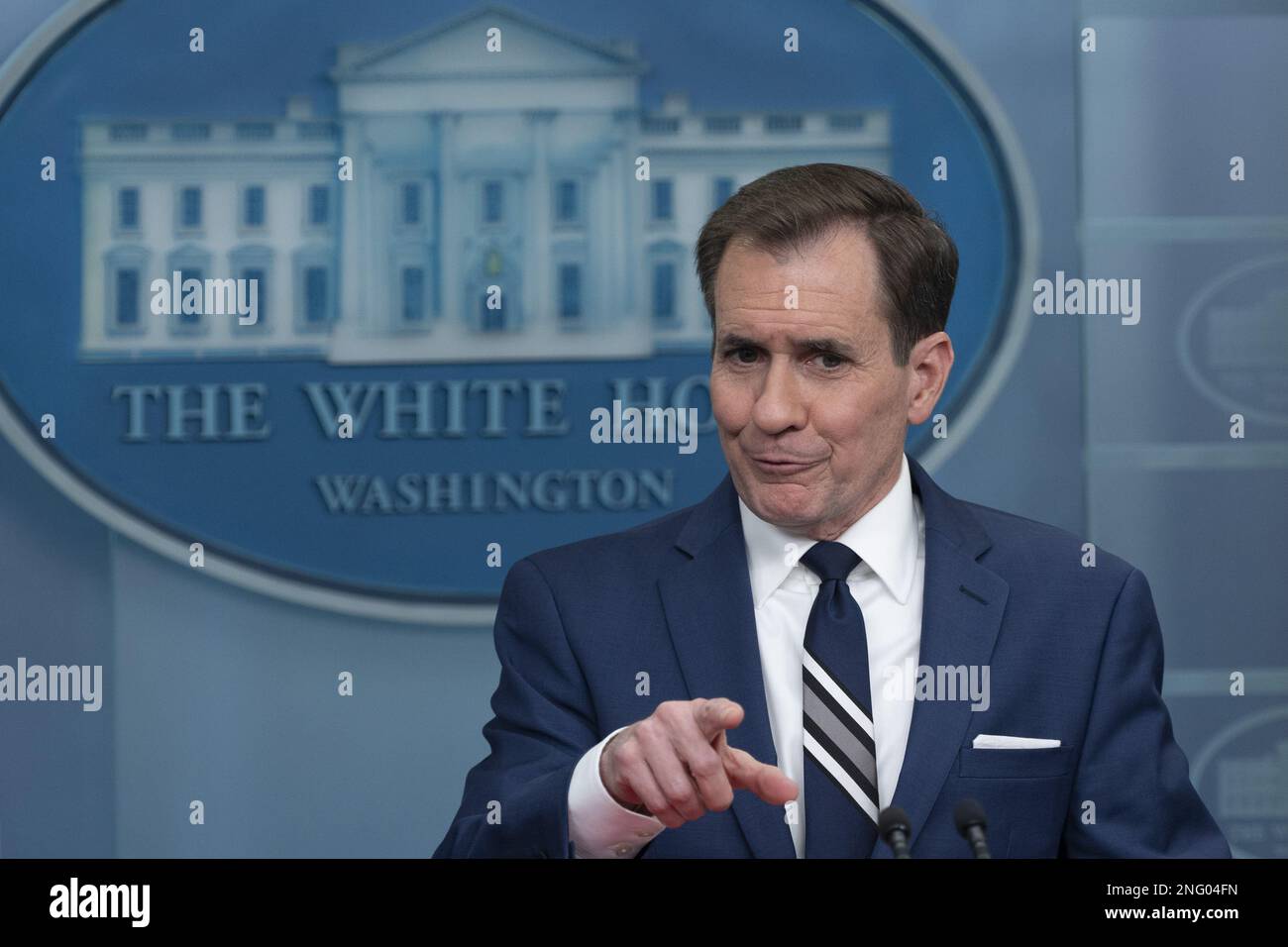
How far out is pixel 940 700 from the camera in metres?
1.83

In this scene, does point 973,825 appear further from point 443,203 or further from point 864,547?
point 443,203

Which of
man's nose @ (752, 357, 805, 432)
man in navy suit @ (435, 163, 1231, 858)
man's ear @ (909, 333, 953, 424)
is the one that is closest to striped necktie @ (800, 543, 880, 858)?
man in navy suit @ (435, 163, 1231, 858)

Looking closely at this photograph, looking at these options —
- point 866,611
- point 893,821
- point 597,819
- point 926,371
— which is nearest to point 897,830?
point 893,821

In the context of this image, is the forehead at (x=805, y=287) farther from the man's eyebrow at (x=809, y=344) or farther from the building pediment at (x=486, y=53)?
the building pediment at (x=486, y=53)

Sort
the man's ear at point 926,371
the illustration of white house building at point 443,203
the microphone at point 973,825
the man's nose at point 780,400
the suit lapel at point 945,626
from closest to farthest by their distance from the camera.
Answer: the microphone at point 973,825 → the suit lapel at point 945,626 → the man's nose at point 780,400 → the man's ear at point 926,371 → the illustration of white house building at point 443,203

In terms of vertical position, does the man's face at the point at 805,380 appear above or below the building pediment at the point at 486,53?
below

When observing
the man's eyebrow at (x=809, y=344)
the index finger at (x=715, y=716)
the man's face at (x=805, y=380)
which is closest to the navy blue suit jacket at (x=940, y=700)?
the man's face at (x=805, y=380)

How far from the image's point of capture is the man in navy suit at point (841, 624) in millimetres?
1849

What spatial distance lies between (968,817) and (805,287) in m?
0.81

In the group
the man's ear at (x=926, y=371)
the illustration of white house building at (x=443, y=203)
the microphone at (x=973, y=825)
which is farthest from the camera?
the illustration of white house building at (x=443, y=203)
